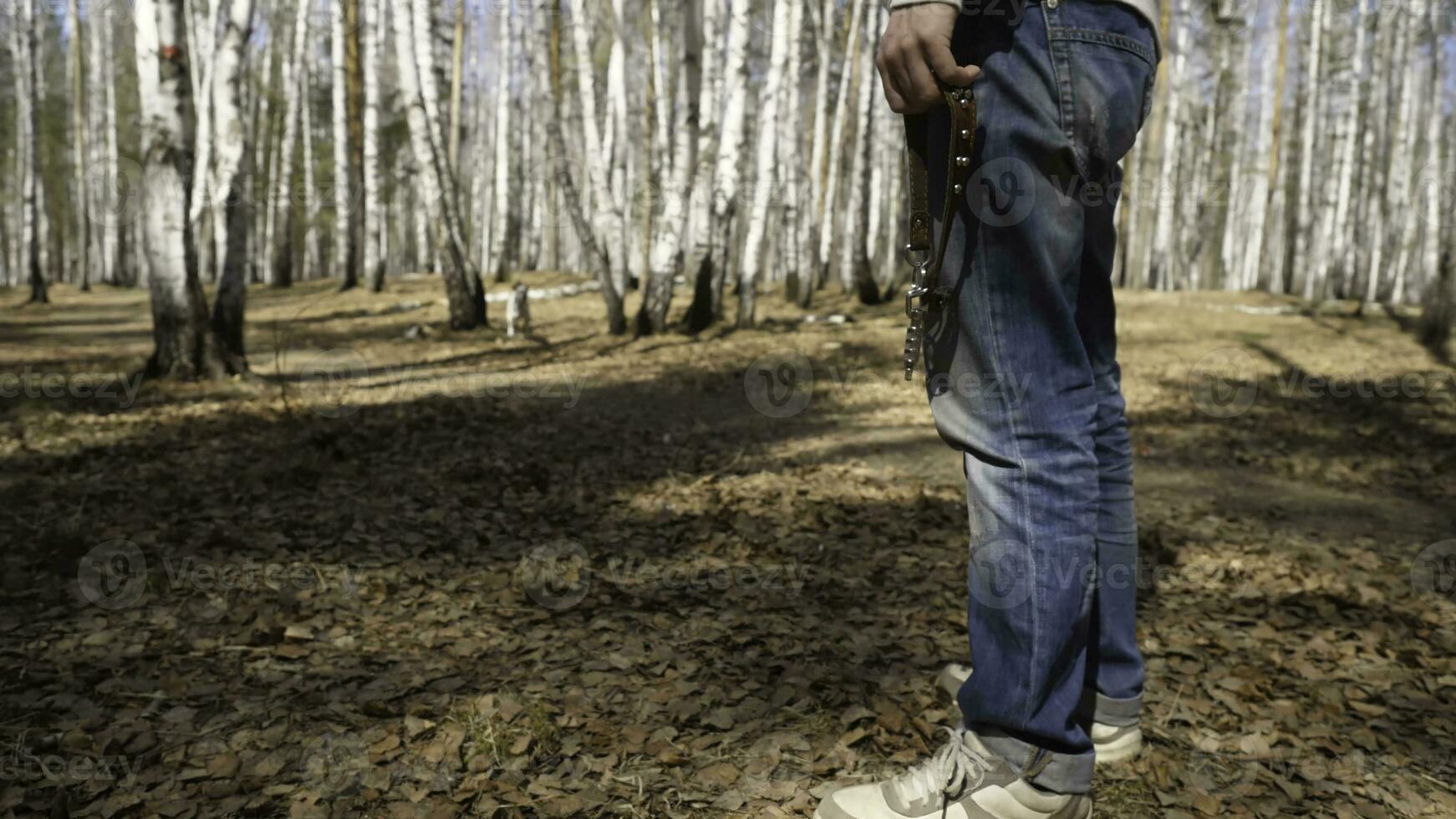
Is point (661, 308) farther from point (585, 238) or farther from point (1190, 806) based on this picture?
point (1190, 806)

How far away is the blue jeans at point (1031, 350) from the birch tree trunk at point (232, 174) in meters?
8.08

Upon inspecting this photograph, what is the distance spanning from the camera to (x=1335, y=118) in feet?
93.6

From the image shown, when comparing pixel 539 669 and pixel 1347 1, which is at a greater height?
pixel 1347 1

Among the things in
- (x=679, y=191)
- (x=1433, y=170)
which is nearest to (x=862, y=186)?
(x=679, y=191)

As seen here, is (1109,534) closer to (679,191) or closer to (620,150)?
(679,191)

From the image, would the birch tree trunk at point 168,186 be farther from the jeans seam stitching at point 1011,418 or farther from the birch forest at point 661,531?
the jeans seam stitching at point 1011,418

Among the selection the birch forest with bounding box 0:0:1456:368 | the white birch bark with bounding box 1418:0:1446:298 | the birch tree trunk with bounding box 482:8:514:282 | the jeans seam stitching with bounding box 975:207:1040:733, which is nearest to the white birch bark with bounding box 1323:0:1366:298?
the birch forest with bounding box 0:0:1456:368

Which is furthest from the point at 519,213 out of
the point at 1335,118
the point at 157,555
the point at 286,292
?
the point at 1335,118

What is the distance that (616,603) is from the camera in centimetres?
358

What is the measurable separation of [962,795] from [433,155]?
38.8 ft

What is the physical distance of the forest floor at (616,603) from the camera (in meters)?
2.33

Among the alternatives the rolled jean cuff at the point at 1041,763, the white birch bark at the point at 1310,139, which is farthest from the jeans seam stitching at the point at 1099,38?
the white birch bark at the point at 1310,139

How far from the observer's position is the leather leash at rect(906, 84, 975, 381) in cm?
174

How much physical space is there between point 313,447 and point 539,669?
12.5 ft
